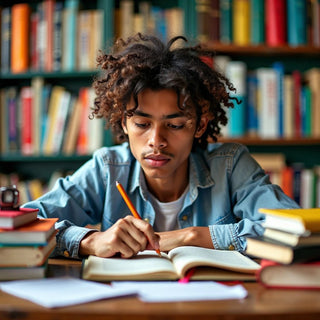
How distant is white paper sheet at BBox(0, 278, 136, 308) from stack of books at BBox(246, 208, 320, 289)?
257 mm

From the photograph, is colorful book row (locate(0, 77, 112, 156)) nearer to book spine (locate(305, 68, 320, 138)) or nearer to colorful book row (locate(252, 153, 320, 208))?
colorful book row (locate(252, 153, 320, 208))

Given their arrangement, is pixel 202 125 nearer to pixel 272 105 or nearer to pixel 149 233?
pixel 149 233

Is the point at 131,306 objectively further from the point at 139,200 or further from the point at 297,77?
the point at 297,77

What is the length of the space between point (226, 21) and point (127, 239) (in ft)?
5.48

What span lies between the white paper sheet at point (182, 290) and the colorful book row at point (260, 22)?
5.72 feet

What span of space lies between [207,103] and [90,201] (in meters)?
0.50

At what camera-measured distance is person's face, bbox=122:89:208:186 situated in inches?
52.1

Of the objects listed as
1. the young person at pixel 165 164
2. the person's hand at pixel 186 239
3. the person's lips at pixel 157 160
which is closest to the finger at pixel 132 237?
the person's hand at pixel 186 239

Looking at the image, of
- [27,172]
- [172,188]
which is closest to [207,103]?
[172,188]

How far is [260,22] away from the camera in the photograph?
2352 mm

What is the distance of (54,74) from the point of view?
2404 millimetres

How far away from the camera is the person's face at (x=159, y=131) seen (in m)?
1.32

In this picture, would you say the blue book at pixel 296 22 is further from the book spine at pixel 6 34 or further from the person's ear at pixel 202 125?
the book spine at pixel 6 34

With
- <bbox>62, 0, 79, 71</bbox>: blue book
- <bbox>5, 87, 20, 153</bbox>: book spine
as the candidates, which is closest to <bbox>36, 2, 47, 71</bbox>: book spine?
<bbox>62, 0, 79, 71</bbox>: blue book
